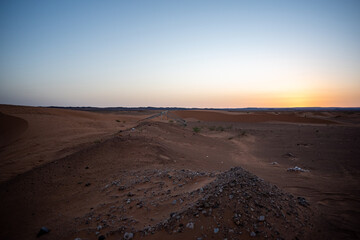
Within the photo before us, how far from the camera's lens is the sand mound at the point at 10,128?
10375mm

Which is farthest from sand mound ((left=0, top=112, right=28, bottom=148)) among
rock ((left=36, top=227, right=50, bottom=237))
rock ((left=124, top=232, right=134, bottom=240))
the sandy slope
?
rock ((left=124, top=232, right=134, bottom=240))

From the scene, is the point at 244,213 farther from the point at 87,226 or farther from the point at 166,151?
the point at 166,151

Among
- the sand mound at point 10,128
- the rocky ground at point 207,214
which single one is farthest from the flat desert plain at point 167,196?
the sand mound at point 10,128

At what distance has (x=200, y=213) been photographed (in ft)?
9.18

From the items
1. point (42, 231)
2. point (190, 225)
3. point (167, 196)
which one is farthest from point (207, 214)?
point (42, 231)

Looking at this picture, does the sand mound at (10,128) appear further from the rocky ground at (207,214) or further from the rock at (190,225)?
the rock at (190,225)

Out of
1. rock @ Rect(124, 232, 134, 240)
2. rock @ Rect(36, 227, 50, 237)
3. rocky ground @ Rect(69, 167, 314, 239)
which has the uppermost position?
rocky ground @ Rect(69, 167, 314, 239)

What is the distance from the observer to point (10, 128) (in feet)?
39.0

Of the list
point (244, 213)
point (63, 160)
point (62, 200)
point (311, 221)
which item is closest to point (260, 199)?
point (244, 213)

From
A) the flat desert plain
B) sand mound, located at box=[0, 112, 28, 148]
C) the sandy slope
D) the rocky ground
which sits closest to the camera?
the rocky ground

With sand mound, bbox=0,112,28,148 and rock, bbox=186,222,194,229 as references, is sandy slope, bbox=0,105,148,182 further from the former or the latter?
rock, bbox=186,222,194,229

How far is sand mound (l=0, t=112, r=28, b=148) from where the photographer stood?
34.0ft

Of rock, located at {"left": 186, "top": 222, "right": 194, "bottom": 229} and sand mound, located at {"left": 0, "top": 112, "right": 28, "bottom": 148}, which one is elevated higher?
sand mound, located at {"left": 0, "top": 112, "right": 28, "bottom": 148}

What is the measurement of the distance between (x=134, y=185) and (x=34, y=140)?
7.94 meters
